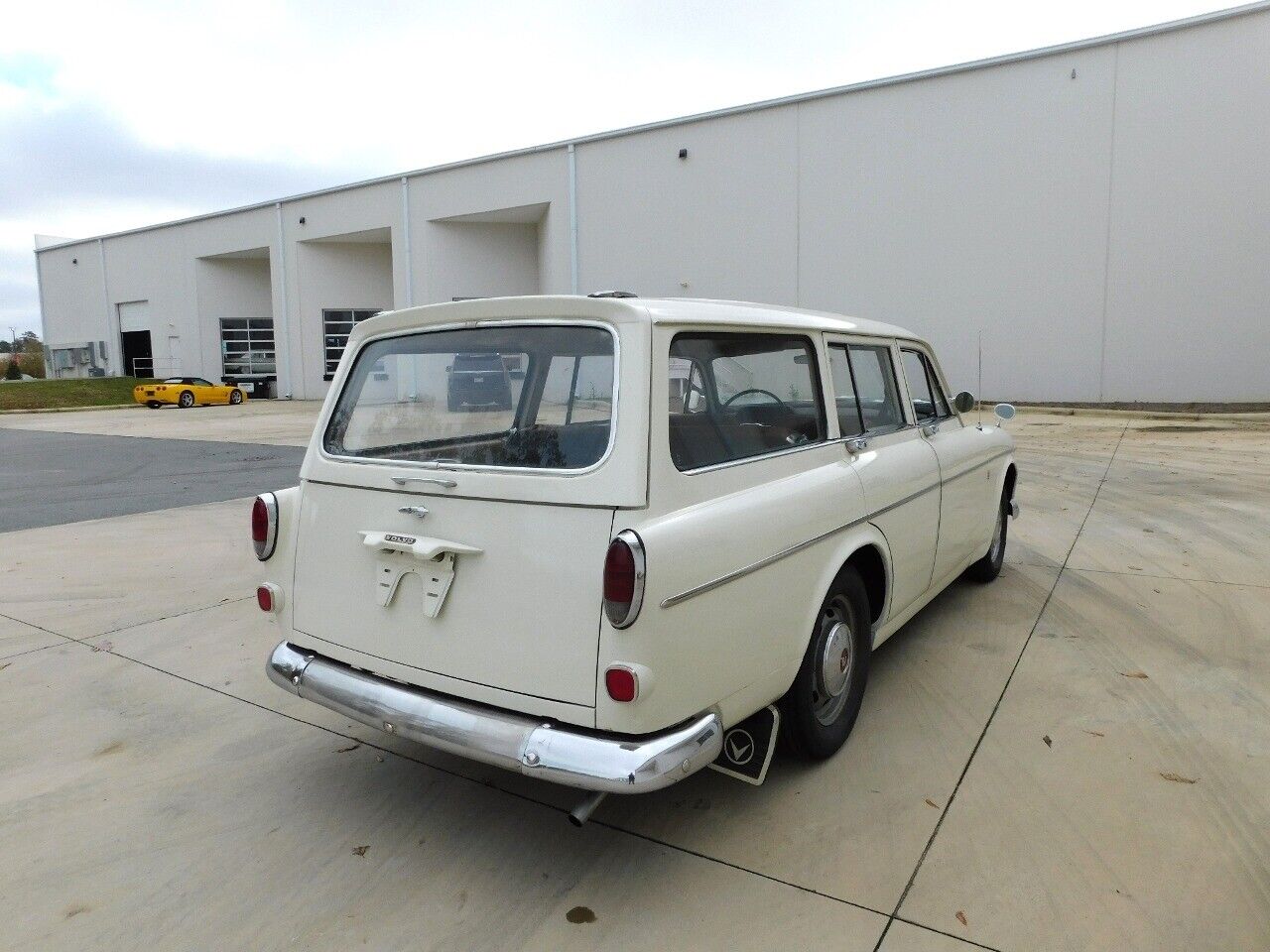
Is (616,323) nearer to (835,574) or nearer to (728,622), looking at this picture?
(728,622)

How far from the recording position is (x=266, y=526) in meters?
3.25

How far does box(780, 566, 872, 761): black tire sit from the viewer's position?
120 inches

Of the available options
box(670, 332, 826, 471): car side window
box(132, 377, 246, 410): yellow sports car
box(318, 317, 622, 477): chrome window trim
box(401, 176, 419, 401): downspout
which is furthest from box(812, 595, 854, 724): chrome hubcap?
box(132, 377, 246, 410): yellow sports car

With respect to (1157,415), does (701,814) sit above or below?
below

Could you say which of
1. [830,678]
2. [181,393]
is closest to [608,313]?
[830,678]

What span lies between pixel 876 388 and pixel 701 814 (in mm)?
2019

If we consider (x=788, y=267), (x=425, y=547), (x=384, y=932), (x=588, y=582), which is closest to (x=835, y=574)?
(x=588, y=582)

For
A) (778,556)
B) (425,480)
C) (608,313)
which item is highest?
(608,313)

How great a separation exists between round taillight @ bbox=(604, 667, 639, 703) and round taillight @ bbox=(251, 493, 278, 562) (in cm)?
156

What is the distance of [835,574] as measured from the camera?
123 inches

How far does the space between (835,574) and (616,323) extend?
4.01ft

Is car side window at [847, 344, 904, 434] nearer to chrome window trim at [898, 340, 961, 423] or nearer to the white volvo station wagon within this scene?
the white volvo station wagon

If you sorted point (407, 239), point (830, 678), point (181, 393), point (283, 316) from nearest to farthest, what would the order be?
1. point (830, 678)
2. point (407, 239)
3. point (181, 393)
4. point (283, 316)

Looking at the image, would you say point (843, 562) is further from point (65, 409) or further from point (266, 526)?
point (65, 409)
